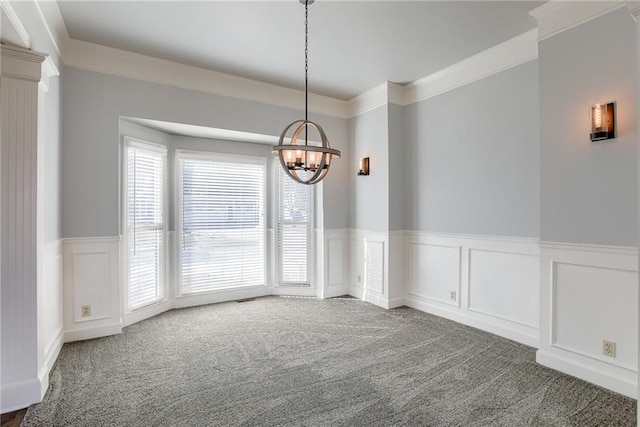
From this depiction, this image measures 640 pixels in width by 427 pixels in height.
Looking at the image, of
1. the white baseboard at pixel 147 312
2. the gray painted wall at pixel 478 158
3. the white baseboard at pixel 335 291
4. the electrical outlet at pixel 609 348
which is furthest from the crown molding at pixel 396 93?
the white baseboard at pixel 147 312

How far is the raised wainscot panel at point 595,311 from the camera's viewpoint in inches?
98.4

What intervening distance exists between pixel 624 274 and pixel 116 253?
182 inches

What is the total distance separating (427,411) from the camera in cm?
230

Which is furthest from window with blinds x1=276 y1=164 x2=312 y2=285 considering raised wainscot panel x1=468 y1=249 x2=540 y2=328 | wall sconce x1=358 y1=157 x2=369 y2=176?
raised wainscot panel x1=468 y1=249 x2=540 y2=328

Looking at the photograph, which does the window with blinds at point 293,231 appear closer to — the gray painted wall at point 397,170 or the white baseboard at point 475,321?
the gray painted wall at point 397,170

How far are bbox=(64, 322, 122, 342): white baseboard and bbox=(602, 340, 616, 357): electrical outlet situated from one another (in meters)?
4.49

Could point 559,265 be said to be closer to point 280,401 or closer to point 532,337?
point 532,337

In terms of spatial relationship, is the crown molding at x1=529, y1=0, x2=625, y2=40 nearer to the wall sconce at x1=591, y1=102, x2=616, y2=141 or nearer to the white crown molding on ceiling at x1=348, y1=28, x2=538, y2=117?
the white crown molding on ceiling at x1=348, y1=28, x2=538, y2=117

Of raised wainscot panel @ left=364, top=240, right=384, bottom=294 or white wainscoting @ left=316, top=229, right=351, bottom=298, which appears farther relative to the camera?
white wainscoting @ left=316, top=229, right=351, bottom=298

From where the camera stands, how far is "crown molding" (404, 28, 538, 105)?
339 cm

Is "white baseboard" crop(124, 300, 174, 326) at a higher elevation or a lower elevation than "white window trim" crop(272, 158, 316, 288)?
lower

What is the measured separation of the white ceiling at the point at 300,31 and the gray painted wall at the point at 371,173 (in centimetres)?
82

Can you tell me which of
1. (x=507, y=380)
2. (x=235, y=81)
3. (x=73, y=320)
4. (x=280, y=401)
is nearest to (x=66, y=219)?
(x=73, y=320)

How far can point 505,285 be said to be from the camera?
3.63 metres
